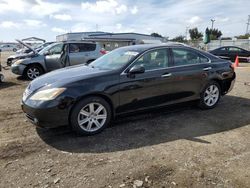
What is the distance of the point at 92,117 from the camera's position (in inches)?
181

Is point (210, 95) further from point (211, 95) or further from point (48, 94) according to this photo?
point (48, 94)

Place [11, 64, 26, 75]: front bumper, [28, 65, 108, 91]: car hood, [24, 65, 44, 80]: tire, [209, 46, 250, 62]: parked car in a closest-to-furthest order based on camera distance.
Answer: [28, 65, 108, 91]: car hood
[11, 64, 26, 75]: front bumper
[24, 65, 44, 80]: tire
[209, 46, 250, 62]: parked car

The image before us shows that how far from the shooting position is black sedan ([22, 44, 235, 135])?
4336 mm

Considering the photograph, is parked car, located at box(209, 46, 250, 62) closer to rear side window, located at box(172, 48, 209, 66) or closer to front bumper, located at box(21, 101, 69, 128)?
rear side window, located at box(172, 48, 209, 66)

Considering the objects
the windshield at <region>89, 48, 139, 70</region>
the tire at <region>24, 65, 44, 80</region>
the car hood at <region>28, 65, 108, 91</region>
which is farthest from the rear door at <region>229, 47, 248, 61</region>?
the car hood at <region>28, 65, 108, 91</region>

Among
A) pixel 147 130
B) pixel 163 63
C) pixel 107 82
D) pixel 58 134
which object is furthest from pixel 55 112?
pixel 163 63

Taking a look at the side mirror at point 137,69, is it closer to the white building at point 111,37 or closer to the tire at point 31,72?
the tire at point 31,72

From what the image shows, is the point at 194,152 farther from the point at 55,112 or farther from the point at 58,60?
the point at 58,60

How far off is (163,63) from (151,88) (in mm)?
638

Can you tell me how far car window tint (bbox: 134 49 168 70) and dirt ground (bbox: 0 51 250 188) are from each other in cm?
104

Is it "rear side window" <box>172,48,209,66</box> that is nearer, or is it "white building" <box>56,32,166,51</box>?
"rear side window" <box>172,48,209,66</box>

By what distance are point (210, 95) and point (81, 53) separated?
23.1ft

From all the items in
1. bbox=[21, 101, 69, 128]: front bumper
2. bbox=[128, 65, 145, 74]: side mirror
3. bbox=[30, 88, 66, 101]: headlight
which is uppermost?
bbox=[128, 65, 145, 74]: side mirror

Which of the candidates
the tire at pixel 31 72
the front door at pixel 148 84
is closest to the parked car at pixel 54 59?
the tire at pixel 31 72
